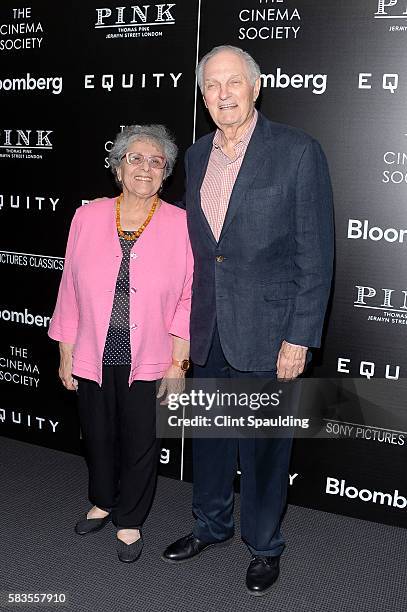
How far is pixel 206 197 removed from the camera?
2.21 metres

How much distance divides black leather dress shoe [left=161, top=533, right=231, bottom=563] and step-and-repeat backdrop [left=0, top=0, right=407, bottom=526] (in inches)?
25.3

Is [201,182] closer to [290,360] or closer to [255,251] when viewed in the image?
[255,251]

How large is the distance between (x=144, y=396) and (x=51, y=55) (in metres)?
1.83

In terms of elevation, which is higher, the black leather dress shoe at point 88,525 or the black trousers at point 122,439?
the black trousers at point 122,439

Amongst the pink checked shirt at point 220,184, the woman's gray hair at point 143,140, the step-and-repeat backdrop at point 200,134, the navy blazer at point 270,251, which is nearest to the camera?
the navy blazer at point 270,251

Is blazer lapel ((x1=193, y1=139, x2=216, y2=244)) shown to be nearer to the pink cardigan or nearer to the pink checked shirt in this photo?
the pink checked shirt

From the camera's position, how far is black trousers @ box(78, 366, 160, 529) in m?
2.38

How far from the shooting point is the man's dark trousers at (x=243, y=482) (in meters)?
2.29

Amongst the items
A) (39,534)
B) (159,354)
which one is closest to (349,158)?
(159,354)

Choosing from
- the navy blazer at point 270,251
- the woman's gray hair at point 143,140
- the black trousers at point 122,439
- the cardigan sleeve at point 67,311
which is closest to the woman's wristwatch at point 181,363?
the black trousers at point 122,439

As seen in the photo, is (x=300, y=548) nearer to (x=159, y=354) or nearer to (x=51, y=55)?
(x=159, y=354)

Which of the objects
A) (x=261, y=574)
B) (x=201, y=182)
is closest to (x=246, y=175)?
(x=201, y=182)

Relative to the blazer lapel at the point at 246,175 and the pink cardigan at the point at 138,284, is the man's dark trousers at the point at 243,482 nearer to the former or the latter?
the pink cardigan at the point at 138,284

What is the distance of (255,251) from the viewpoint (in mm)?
2094
